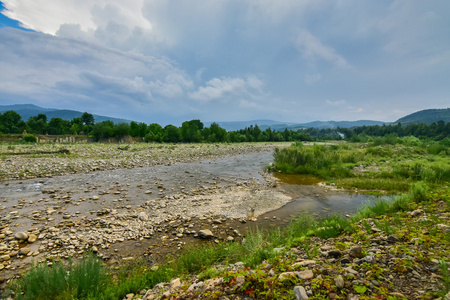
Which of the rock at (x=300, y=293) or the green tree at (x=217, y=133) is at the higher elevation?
the green tree at (x=217, y=133)

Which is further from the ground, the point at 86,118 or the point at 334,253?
the point at 86,118

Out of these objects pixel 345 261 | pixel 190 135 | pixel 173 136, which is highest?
pixel 190 135

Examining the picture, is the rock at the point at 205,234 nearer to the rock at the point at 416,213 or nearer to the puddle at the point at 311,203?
the puddle at the point at 311,203

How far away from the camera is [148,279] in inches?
161

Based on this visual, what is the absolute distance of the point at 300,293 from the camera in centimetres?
251

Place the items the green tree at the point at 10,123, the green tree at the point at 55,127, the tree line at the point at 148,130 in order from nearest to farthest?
the tree line at the point at 148,130, the green tree at the point at 10,123, the green tree at the point at 55,127

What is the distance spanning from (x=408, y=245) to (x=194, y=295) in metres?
3.92

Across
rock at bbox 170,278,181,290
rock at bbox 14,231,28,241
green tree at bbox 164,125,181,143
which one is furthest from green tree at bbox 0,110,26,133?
rock at bbox 170,278,181,290

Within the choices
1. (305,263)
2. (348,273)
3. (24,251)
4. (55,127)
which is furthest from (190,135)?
(348,273)

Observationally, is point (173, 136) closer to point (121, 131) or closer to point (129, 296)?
point (121, 131)

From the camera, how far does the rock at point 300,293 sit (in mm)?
2467

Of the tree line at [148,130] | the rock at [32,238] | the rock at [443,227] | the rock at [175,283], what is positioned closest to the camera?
the rock at [175,283]

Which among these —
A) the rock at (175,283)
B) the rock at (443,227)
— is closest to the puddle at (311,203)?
the rock at (443,227)

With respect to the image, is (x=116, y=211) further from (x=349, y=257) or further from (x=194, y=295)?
(x=349, y=257)
